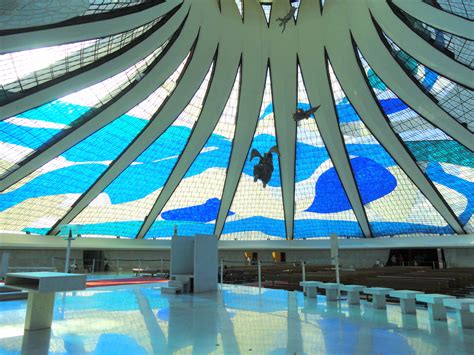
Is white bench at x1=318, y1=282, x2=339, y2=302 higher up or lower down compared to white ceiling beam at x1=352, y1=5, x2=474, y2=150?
lower down

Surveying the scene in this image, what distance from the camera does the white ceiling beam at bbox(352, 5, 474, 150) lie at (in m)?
18.1

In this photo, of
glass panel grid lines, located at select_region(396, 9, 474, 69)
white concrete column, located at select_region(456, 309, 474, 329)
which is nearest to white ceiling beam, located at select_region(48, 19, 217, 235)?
glass panel grid lines, located at select_region(396, 9, 474, 69)

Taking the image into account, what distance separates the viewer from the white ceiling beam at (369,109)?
19453 mm

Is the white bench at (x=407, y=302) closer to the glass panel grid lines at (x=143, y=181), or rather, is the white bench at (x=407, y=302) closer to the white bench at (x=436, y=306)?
the white bench at (x=436, y=306)

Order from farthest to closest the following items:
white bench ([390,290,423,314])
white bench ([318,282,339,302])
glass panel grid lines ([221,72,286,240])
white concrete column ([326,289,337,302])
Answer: glass panel grid lines ([221,72,286,240]), white concrete column ([326,289,337,302]), white bench ([318,282,339,302]), white bench ([390,290,423,314])

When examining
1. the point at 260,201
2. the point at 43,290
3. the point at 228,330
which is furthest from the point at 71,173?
the point at 228,330

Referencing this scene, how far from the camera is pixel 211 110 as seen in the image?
71.8 feet

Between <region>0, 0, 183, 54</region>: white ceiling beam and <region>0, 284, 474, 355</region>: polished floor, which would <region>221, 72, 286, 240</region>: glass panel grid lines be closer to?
<region>0, 0, 183, 54</region>: white ceiling beam

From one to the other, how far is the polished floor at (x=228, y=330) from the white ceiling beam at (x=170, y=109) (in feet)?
41.3

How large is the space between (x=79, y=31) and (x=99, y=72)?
107 inches

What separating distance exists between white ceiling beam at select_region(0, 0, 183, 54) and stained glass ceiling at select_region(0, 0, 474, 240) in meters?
0.05

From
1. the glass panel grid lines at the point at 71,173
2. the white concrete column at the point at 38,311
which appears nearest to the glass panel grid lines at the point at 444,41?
the glass panel grid lines at the point at 71,173

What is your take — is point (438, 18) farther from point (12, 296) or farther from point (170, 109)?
point (12, 296)

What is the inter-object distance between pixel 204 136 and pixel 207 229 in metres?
9.85
